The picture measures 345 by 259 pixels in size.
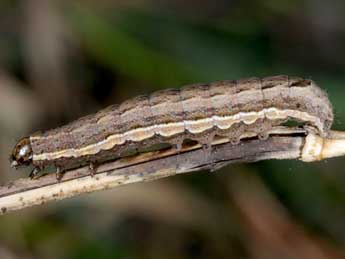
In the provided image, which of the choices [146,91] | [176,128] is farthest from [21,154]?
[146,91]

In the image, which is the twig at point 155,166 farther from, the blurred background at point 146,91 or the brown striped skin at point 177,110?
the blurred background at point 146,91

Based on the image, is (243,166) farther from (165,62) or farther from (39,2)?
(39,2)

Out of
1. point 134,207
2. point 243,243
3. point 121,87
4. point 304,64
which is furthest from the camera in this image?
point 304,64

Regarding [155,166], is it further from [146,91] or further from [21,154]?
[146,91]

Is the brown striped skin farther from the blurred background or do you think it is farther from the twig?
the blurred background

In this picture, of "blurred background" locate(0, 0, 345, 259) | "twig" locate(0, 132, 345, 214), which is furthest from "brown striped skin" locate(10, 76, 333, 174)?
"blurred background" locate(0, 0, 345, 259)

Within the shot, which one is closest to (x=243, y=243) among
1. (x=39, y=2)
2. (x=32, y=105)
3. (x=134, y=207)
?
(x=134, y=207)

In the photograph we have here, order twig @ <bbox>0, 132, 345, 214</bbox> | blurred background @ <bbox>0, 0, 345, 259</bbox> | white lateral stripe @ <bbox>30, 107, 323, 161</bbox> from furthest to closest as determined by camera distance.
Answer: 1. blurred background @ <bbox>0, 0, 345, 259</bbox>
2. white lateral stripe @ <bbox>30, 107, 323, 161</bbox>
3. twig @ <bbox>0, 132, 345, 214</bbox>
